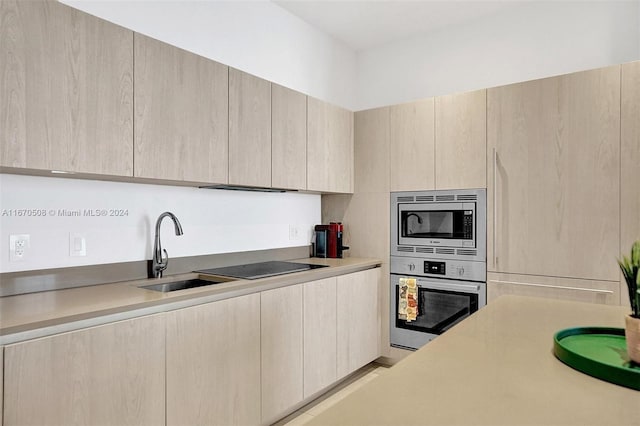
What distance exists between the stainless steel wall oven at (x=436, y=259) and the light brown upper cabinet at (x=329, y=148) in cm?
47

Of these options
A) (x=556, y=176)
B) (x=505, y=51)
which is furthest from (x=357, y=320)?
(x=505, y=51)

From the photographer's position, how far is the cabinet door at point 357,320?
112 inches

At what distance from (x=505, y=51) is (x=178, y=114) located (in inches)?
105

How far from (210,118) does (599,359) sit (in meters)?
2.00

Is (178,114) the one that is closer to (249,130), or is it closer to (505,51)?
(249,130)

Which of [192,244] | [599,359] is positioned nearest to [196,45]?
[192,244]

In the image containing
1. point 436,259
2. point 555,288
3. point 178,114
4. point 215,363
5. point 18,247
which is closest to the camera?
point 18,247

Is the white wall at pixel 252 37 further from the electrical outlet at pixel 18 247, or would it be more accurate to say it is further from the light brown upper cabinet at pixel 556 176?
the light brown upper cabinet at pixel 556 176

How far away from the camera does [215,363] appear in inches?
76.0

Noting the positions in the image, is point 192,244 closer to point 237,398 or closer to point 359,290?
point 237,398

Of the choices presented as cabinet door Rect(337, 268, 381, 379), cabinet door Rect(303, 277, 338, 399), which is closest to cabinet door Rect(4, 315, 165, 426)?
cabinet door Rect(303, 277, 338, 399)

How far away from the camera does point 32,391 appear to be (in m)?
1.35

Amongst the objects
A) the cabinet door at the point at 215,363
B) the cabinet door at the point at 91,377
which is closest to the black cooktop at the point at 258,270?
the cabinet door at the point at 215,363

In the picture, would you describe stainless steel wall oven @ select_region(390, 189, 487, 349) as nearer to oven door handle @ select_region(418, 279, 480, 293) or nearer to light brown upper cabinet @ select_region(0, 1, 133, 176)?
oven door handle @ select_region(418, 279, 480, 293)
